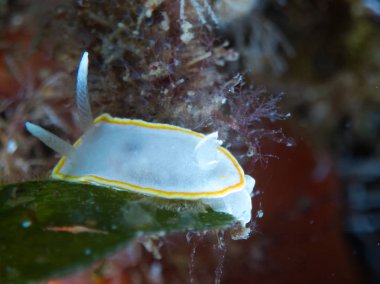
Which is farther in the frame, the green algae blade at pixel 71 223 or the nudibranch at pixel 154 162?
the nudibranch at pixel 154 162

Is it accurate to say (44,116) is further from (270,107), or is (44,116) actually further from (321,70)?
(321,70)

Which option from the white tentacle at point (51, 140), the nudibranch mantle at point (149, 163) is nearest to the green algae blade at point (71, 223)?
the nudibranch mantle at point (149, 163)

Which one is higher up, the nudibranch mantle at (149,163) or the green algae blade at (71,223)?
the green algae blade at (71,223)

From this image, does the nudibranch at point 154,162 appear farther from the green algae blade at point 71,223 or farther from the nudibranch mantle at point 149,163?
the green algae blade at point 71,223

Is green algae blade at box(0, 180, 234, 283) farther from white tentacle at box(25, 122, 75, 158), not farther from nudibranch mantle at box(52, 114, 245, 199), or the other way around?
white tentacle at box(25, 122, 75, 158)

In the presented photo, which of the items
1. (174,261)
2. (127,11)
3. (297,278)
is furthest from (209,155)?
(297,278)

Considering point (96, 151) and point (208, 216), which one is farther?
point (96, 151)

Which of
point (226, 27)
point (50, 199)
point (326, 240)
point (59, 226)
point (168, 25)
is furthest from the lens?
point (326, 240)
